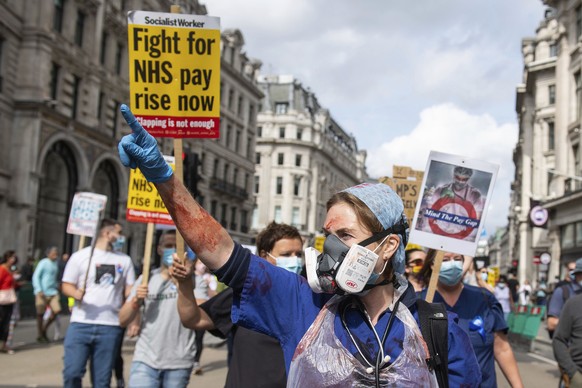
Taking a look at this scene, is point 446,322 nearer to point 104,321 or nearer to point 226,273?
point 226,273

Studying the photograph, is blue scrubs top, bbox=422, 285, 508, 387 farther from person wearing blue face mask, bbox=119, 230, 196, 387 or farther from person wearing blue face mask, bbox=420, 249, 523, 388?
person wearing blue face mask, bbox=119, 230, 196, 387

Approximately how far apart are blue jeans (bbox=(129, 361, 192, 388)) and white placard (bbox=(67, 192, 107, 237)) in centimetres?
529

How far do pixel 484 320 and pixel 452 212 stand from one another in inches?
29.9

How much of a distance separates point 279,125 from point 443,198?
76.1 meters

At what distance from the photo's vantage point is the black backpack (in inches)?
91.8

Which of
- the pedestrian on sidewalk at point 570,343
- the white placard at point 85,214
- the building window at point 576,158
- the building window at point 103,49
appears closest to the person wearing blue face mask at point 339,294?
the pedestrian on sidewalk at point 570,343

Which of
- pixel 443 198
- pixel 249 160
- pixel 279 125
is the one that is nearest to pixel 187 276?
pixel 443 198

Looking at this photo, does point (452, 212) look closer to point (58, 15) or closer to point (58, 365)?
point (58, 365)

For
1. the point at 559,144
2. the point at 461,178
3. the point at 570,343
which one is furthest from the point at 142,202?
the point at 559,144

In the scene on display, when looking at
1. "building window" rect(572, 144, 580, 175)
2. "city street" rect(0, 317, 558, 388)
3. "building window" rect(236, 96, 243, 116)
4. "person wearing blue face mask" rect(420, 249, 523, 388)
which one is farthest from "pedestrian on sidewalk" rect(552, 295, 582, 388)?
"building window" rect(236, 96, 243, 116)

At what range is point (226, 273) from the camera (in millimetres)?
2283

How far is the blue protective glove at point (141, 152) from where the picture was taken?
85.1 inches

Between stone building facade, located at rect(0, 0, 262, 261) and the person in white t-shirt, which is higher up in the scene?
stone building facade, located at rect(0, 0, 262, 261)

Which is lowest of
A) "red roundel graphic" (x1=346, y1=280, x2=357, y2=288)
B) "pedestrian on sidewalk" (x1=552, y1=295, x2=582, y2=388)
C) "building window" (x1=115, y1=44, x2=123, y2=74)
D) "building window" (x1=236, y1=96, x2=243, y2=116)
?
"pedestrian on sidewalk" (x1=552, y1=295, x2=582, y2=388)
